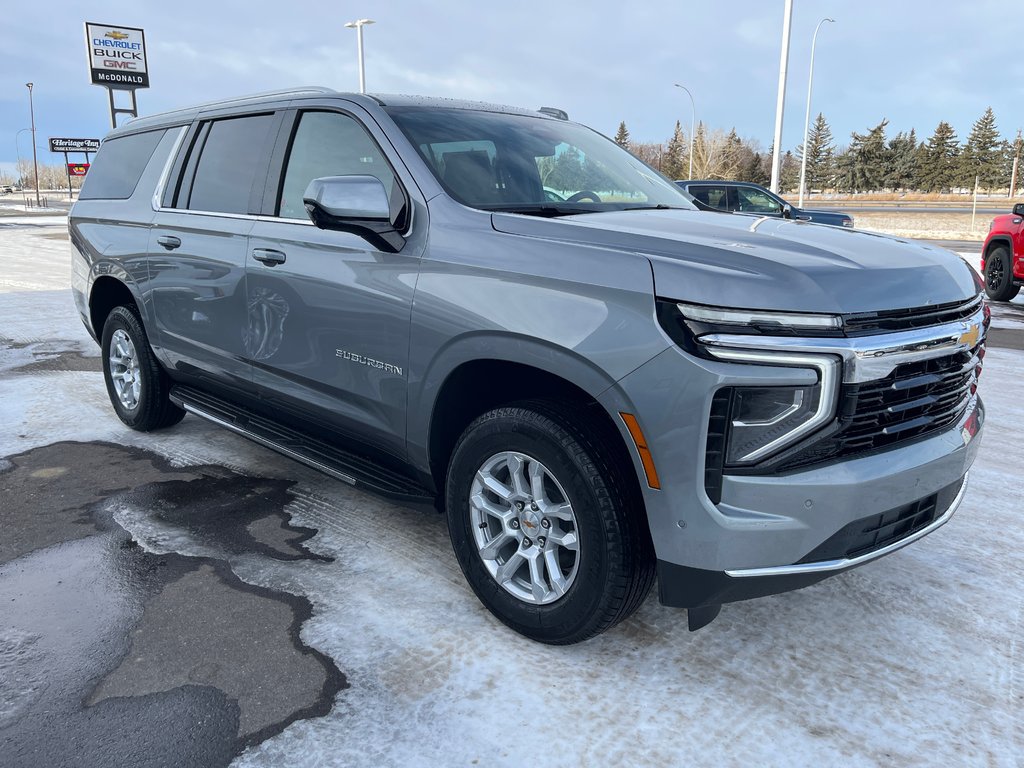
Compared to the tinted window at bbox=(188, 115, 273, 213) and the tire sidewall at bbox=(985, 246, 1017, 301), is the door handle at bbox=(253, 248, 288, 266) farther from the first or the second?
the tire sidewall at bbox=(985, 246, 1017, 301)

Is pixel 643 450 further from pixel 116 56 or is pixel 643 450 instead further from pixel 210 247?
pixel 116 56

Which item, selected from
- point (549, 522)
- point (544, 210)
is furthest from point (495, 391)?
point (544, 210)

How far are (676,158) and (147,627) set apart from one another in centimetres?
9795

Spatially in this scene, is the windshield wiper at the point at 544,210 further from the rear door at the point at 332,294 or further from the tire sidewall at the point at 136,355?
the tire sidewall at the point at 136,355

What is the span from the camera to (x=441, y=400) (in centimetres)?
299

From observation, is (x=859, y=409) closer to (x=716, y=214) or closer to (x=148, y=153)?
(x=716, y=214)

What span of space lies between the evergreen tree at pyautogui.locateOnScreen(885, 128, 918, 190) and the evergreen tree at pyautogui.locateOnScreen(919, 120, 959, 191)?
2969 mm

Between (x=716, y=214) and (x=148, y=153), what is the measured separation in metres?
3.49

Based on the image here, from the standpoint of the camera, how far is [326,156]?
3.60m

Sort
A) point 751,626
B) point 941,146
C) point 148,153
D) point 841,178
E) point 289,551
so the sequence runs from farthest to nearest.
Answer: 1. point 841,178
2. point 941,146
3. point 148,153
4. point 289,551
5. point 751,626

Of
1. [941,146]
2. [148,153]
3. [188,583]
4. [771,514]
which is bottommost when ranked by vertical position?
[188,583]

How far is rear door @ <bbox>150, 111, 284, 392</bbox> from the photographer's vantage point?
12.9ft

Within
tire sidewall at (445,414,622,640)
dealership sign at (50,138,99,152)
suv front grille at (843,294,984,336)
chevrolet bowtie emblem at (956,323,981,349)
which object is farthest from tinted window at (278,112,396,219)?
dealership sign at (50,138,99,152)

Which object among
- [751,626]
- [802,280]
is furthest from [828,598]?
[802,280]
